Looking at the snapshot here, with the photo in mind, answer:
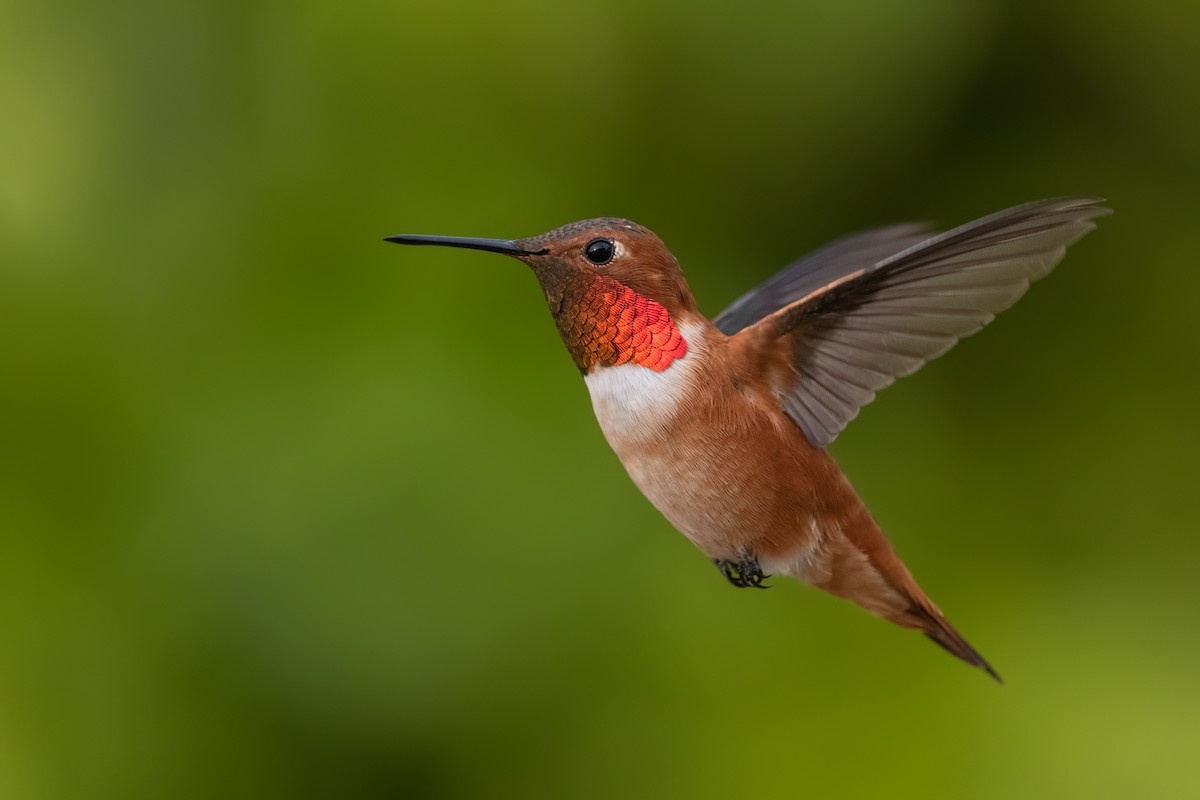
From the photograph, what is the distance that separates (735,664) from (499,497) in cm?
54

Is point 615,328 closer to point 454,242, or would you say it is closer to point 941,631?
point 454,242

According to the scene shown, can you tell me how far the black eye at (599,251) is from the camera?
872mm

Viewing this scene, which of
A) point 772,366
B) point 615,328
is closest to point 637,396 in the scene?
point 615,328

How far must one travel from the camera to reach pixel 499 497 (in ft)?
8.00

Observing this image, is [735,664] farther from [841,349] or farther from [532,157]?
[841,349]

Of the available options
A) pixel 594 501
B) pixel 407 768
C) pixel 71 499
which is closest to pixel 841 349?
pixel 594 501

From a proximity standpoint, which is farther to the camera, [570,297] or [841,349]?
[841,349]

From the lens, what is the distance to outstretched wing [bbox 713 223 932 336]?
1.34 metres

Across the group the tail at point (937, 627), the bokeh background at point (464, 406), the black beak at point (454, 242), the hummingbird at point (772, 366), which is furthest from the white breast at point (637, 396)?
the bokeh background at point (464, 406)

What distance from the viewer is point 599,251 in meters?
0.88

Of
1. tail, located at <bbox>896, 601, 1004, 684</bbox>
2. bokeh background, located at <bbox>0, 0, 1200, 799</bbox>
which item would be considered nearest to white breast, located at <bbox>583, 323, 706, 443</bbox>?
tail, located at <bbox>896, 601, 1004, 684</bbox>

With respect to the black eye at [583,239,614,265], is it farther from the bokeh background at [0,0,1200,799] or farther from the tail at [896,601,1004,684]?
the bokeh background at [0,0,1200,799]

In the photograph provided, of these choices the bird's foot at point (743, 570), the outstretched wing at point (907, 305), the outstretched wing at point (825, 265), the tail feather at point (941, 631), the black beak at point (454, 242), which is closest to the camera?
the black beak at point (454, 242)

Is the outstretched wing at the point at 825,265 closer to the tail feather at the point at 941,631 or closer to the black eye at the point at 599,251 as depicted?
the tail feather at the point at 941,631
